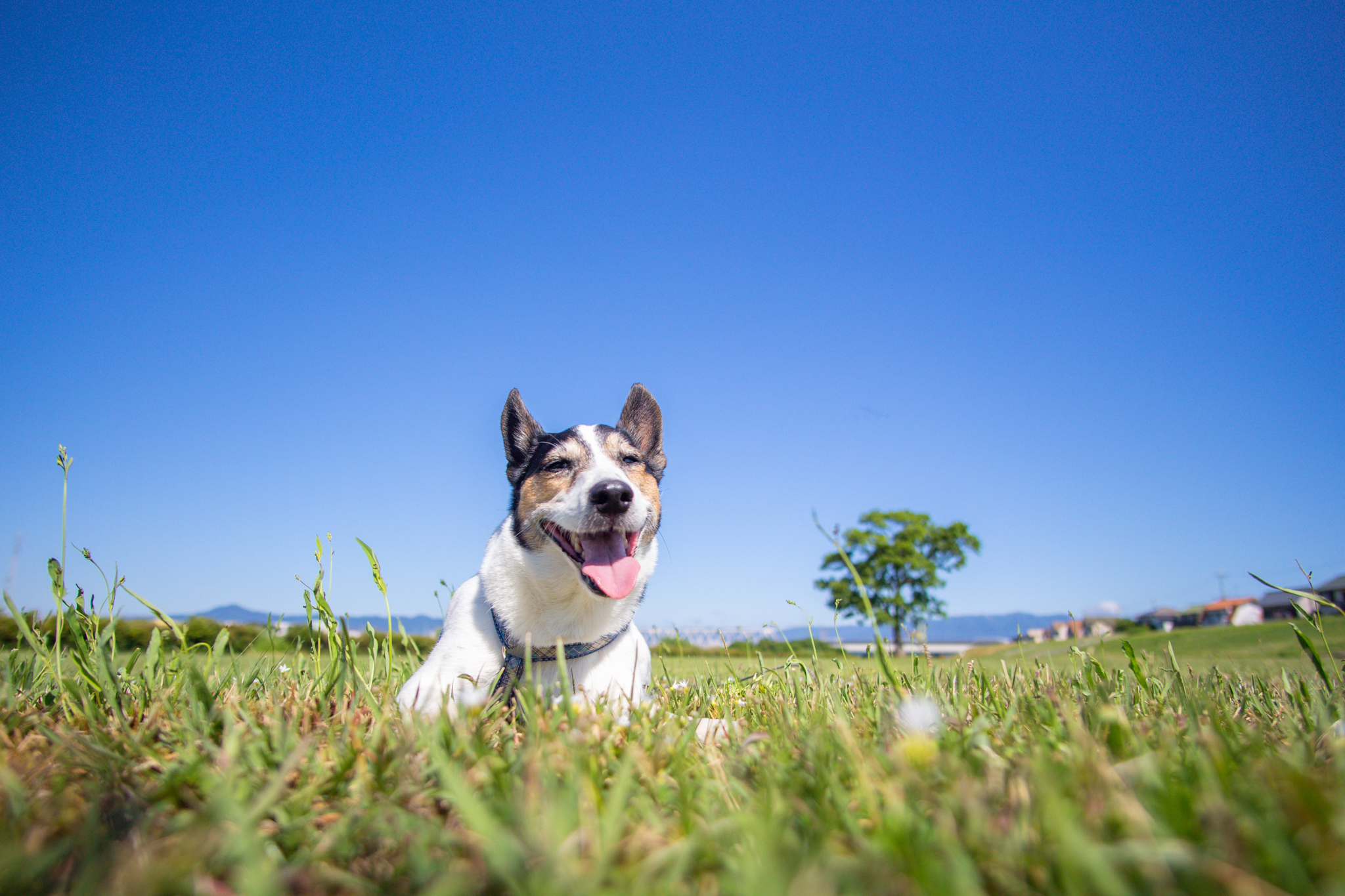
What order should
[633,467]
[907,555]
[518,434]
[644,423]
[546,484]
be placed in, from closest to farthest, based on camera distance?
[546,484]
[633,467]
[518,434]
[644,423]
[907,555]

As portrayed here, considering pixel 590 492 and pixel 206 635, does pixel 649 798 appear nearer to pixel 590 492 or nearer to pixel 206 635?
pixel 590 492

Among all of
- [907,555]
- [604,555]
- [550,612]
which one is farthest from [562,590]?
[907,555]

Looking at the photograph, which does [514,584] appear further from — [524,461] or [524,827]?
[524,827]

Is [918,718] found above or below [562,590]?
below

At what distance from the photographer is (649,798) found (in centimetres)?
143

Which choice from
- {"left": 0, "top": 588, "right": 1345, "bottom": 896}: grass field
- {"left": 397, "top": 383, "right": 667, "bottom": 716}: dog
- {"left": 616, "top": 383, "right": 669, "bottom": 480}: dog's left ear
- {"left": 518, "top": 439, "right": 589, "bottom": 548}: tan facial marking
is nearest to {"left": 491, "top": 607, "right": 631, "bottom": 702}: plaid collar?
{"left": 397, "top": 383, "right": 667, "bottom": 716}: dog

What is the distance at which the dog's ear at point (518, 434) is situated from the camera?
4414mm

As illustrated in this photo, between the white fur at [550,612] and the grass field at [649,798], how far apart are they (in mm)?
978

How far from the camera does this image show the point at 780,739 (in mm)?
1862

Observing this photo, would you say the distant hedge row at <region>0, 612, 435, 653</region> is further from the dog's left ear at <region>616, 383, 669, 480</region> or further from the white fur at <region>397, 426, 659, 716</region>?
the dog's left ear at <region>616, 383, 669, 480</region>

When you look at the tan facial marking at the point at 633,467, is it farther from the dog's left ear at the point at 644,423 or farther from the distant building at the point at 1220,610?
the distant building at the point at 1220,610

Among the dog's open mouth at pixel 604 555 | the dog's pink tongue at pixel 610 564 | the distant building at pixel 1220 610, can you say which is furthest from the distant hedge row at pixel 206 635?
the distant building at pixel 1220 610

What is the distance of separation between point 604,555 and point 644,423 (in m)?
1.63

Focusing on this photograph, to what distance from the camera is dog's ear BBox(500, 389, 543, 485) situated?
4414 mm
